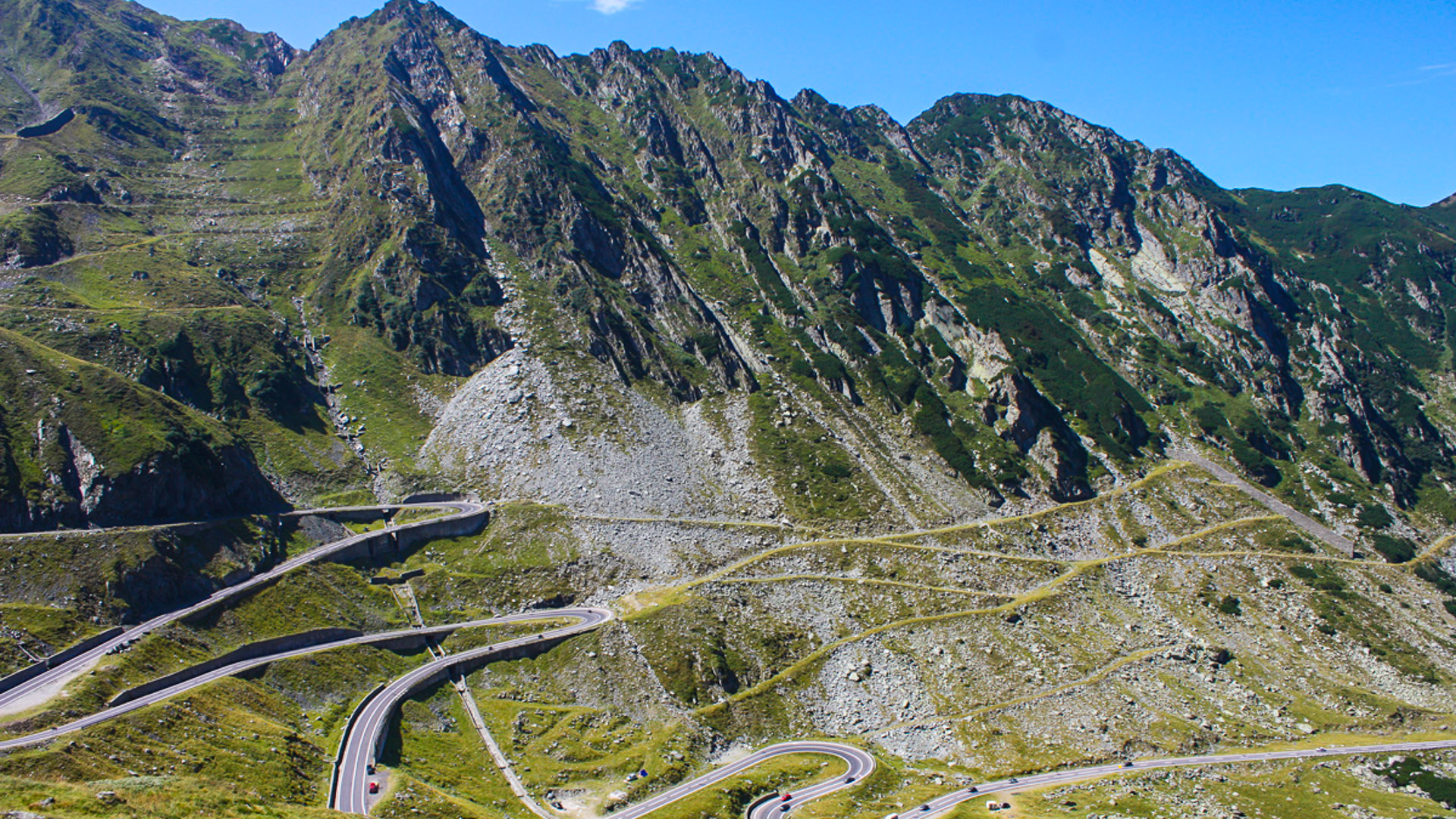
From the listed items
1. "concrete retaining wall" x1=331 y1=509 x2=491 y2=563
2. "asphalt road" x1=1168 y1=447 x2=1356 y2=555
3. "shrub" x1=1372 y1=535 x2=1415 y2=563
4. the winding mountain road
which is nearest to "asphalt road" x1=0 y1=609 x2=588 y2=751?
the winding mountain road

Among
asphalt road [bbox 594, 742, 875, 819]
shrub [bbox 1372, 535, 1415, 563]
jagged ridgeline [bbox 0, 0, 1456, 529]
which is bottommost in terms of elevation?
shrub [bbox 1372, 535, 1415, 563]

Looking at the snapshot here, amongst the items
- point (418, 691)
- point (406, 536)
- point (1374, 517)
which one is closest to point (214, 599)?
point (406, 536)

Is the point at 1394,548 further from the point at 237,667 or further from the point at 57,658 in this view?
the point at 57,658

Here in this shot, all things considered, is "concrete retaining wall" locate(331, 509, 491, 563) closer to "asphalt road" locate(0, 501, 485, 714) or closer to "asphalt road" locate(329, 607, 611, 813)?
"asphalt road" locate(0, 501, 485, 714)

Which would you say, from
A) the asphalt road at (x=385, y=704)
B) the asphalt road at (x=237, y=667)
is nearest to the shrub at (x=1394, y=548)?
the asphalt road at (x=385, y=704)

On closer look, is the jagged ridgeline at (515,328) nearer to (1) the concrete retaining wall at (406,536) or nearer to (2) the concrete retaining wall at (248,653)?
(1) the concrete retaining wall at (406,536)

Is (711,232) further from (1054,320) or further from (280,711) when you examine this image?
(280,711)
